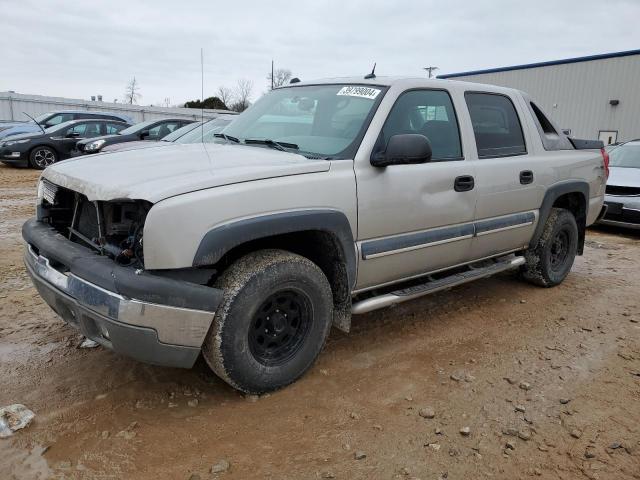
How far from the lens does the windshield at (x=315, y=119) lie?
330 centimetres

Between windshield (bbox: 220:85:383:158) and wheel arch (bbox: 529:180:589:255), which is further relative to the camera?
wheel arch (bbox: 529:180:589:255)

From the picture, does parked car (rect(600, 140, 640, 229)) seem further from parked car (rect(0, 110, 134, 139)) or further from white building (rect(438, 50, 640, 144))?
parked car (rect(0, 110, 134, 139))

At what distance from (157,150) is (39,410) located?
1.69 meters

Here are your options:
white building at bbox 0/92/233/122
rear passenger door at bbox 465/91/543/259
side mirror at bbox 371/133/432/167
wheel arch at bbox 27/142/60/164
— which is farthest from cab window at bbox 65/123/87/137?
side mirror at bbox 371/133/432/167

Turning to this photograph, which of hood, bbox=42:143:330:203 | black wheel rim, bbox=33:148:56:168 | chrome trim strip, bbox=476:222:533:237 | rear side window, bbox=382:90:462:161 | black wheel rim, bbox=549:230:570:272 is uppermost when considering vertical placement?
rear side window, bbox=382:90:462:161

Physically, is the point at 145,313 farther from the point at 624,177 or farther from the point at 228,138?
the point at 624,177

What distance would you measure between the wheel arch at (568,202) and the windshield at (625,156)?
4.65 meters

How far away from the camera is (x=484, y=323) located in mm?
4242

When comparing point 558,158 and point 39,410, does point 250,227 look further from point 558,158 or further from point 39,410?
point 558,158

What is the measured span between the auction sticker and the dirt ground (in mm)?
1741

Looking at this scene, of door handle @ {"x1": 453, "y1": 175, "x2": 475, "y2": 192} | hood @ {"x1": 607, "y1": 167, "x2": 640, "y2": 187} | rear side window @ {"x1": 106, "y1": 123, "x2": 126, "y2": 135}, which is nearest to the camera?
door handle @ {"x1": 453, "y1": 175, "x2": 475, "y2": 192}

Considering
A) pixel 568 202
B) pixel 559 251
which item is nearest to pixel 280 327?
pixel 559 251

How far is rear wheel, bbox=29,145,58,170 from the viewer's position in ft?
44.3

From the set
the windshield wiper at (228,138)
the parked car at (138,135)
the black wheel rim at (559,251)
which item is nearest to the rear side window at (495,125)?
the black wheel rim at (559,251)
